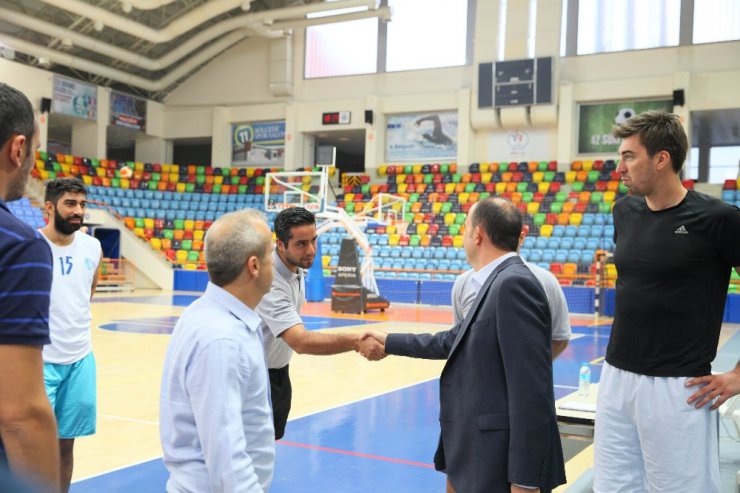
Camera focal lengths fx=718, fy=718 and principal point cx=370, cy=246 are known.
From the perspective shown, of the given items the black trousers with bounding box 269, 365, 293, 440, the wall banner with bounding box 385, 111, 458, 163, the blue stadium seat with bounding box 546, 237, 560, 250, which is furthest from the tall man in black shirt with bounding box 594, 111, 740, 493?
the wall banner with bounding box 385, 111, 458, 163

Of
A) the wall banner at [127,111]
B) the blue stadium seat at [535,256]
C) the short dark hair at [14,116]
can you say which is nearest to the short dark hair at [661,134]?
the short dark hair at [14,116]

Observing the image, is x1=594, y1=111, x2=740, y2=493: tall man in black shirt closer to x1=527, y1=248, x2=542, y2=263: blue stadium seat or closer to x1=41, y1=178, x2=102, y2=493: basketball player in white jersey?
x1=41, y1=178, x2=102, y2=493: basketball player in white jersey

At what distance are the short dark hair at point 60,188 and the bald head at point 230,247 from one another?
221 cm

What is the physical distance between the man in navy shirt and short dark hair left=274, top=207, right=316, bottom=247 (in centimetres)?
185

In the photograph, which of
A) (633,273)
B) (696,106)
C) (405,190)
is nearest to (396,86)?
(405,190)

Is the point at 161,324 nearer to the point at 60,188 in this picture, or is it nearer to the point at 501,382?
the point at 60,188

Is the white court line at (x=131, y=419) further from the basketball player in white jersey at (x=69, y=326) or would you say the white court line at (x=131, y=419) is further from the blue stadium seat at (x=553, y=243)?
the blue stadium seat at (x=553, y=243)

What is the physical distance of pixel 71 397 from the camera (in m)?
3.93

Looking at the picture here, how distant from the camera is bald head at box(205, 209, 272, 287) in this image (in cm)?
214

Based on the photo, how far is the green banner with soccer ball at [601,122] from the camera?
23656 millimetres

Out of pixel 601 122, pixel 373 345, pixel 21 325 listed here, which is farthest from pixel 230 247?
pixel 601 122

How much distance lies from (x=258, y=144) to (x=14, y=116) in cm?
2862

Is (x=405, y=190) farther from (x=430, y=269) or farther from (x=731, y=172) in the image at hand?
(x=731, y=172)

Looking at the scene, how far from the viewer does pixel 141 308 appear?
689 inches
